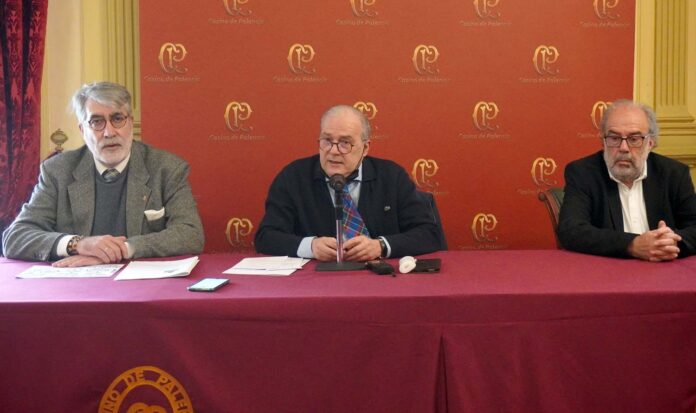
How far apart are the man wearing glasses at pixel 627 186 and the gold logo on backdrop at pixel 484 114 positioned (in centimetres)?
99

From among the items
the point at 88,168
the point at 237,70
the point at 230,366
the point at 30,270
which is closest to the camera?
the point at 230,366

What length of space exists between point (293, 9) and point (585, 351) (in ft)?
8.48

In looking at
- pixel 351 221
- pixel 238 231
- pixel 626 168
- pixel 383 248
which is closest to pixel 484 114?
pixel 626 168

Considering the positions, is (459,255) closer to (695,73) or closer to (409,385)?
(409,385)

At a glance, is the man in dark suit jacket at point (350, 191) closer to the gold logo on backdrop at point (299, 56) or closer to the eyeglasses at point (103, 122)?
the eyeglasses at point (103, 122)

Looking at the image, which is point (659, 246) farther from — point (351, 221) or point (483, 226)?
point (483, 226)

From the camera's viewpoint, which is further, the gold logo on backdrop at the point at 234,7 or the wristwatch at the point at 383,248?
the gold logo on backdrop at the point at 234,7

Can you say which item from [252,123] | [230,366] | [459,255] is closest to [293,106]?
[252,123]

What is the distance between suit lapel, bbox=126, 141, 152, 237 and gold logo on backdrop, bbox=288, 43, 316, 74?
1.21 metres

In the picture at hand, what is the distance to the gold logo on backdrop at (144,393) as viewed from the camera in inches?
71.4

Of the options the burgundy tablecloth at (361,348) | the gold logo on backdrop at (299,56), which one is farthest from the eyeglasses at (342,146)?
the gold logo on backdrop at (299,56)

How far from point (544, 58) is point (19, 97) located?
2844mm

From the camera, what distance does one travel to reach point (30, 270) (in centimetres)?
230

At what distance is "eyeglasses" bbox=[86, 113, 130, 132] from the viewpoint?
110 inches
